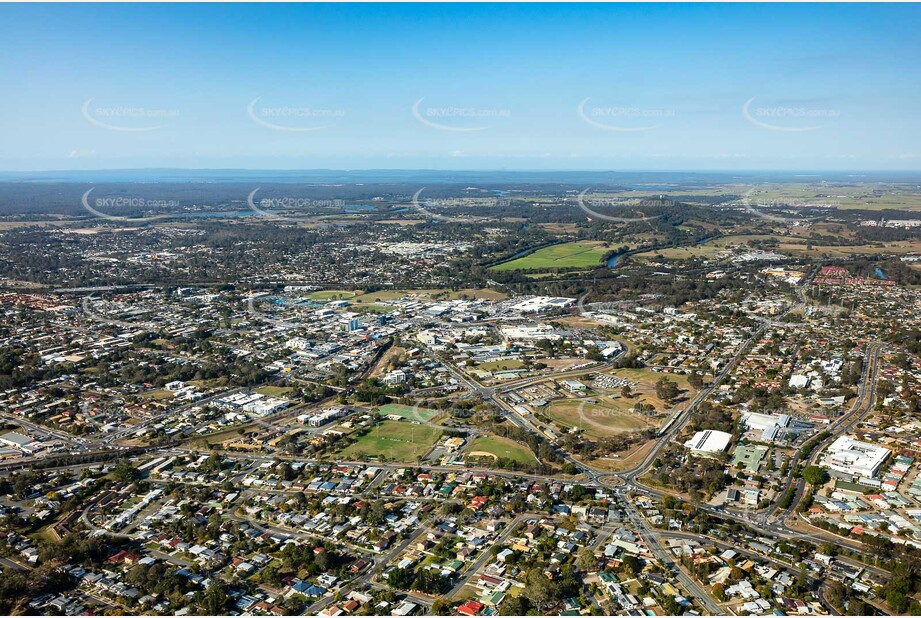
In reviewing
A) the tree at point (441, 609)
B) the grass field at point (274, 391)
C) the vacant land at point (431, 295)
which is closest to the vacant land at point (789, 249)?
the vacant land at point (431, 295)

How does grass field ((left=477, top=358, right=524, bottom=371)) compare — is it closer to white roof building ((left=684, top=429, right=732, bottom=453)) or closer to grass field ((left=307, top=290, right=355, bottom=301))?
white roof building ((left=684, top=429, right=732, bottom=453))

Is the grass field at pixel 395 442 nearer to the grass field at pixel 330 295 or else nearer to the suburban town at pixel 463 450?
the suburban town at pixel 463 450

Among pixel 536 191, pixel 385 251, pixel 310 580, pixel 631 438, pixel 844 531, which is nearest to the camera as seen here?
pixel 310 580

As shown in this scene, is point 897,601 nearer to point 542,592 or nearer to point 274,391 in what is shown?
point 542,592

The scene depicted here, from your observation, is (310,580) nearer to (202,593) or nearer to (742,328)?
(202,593)

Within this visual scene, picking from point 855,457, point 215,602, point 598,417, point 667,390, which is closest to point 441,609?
point 215,602

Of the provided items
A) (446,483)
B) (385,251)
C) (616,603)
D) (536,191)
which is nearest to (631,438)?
(446,483)
